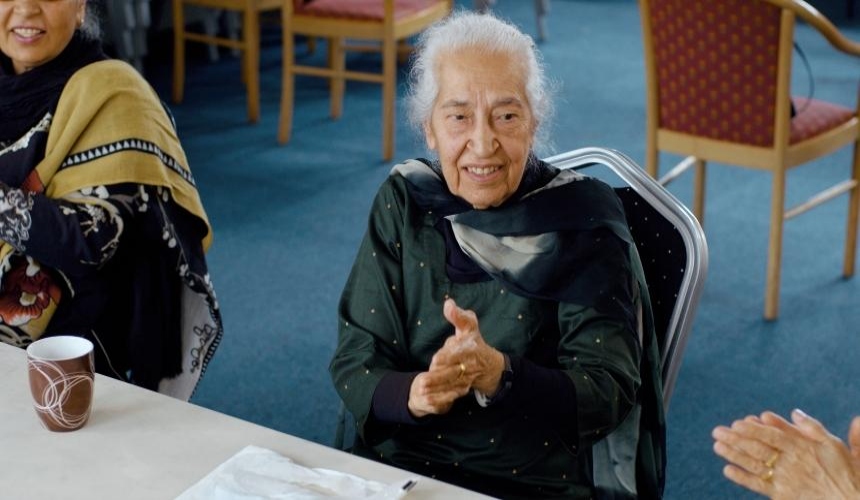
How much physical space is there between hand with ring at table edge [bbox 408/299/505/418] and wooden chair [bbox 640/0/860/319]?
5.92ft

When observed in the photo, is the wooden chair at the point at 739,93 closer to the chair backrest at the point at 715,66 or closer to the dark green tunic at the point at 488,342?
the chair backrest at the point at 715,66

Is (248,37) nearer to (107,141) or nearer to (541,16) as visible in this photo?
(541,16)

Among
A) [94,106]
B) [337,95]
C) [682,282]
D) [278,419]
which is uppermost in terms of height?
[94,106]

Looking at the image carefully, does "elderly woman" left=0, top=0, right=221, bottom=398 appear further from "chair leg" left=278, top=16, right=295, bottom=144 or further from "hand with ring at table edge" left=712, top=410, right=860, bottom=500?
"chair leg" left=278, top=16, right=295, bottom=144

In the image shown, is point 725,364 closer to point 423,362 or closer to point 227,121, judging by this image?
point 423,362

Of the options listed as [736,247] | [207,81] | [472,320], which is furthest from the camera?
[207,81]

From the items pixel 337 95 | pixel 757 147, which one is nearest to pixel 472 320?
pixel 757 147

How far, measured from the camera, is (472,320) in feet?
4.76

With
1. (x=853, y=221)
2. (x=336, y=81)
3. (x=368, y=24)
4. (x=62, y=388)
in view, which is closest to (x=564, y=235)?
(x=62, y=388)

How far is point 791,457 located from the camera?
1.42m

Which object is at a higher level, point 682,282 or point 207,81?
point 682,282

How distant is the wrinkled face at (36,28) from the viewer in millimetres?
2021

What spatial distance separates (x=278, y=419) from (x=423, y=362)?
116 cm

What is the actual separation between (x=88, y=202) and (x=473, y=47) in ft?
2.29
